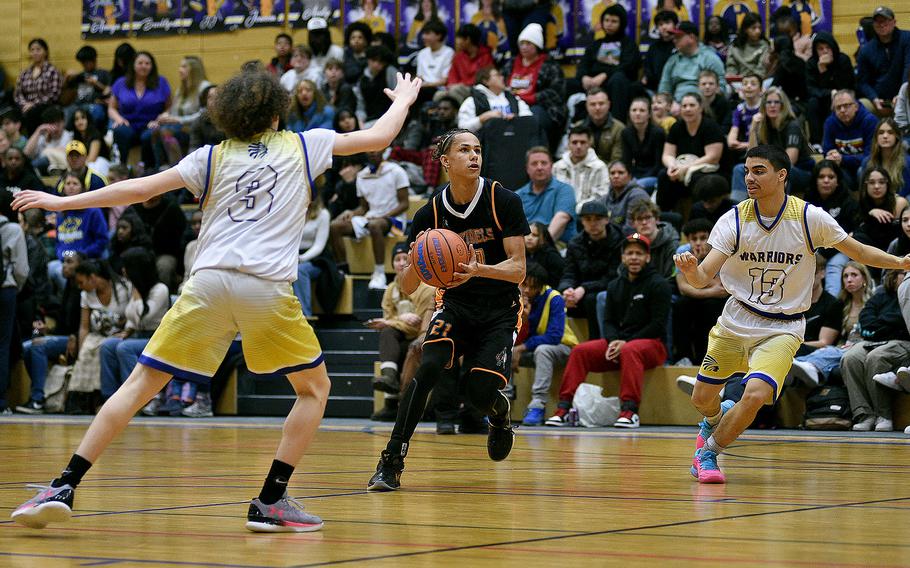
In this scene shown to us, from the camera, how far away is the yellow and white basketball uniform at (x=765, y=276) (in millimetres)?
6992

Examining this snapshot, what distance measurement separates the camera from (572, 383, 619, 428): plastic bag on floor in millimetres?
11922

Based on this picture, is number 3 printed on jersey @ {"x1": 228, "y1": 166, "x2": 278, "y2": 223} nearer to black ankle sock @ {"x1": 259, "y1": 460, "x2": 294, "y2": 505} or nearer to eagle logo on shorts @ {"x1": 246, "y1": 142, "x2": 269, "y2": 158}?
eagle logo on shorts @ {"x1": 246, "y1": 142, "x2": 269, "y2": 158}

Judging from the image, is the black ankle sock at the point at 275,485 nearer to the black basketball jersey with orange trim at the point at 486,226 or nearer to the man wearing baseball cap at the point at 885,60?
the black basketball jersey with orange trim at the point at 486,226

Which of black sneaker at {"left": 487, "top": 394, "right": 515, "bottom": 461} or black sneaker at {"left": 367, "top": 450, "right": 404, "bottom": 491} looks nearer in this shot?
black sneaker at {"left": 367, "top": 450, "right": 404, "bottom": 491}

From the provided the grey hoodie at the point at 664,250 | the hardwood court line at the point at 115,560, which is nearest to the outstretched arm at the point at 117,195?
the hardwood court line at the point at 115,560

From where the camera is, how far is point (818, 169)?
12.8 m

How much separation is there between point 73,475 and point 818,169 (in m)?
9.75

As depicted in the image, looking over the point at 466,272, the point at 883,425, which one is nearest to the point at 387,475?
the point at 466,272

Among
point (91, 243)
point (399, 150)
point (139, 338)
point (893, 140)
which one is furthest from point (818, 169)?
point (91, 243)

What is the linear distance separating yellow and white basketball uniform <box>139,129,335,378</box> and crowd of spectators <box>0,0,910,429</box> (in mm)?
6990

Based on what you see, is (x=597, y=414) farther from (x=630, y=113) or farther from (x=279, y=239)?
(x=279, y=239)

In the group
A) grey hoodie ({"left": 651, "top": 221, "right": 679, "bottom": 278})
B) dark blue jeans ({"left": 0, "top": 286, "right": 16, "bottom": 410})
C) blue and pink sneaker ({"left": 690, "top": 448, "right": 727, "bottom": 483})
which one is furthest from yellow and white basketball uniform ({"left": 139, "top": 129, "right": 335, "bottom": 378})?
dark blue jeans ({"left": 0, "top": 286, "right": 16, "bottom": 410})

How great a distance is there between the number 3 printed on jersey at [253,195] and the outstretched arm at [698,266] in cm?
239

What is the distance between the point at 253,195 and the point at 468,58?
12629 mm
